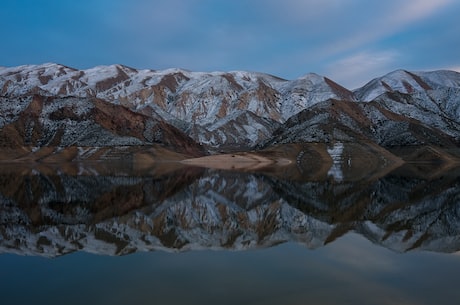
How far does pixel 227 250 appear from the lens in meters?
25.7

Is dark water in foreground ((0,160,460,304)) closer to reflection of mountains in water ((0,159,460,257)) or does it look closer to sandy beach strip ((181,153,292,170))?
reflection of mountains in water ((0,159,460,257))

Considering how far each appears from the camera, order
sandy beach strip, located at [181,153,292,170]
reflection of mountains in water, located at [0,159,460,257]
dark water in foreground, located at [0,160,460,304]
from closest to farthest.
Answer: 1. dark water in foreground, located at [0,160,460,304]
2. reflection of mountains in water, located at [0,159,460,257]
3. sandy beach strip, located at [181,153,292,170]

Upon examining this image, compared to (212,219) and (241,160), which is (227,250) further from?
(241,160)

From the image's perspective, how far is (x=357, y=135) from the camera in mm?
184375

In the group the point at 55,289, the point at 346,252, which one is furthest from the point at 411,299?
the point at 55,289

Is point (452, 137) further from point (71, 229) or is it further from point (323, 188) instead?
point (71, 229)

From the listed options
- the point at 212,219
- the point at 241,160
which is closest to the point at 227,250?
the point at 212,219

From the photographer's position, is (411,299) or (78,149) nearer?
(411,299)

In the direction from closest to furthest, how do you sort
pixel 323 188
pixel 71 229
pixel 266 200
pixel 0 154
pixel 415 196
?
1. pixel 71 229
2. pixel 266 200
3. pixel 415 196
4. pixel 323 188
5. pixel 0 154

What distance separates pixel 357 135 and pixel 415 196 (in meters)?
135

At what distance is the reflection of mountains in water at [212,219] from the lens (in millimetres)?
27688

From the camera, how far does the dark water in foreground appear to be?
1797 centimetres

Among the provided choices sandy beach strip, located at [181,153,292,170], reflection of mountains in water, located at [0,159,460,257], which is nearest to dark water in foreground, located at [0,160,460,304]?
reflection of mountains in water, located at [0,159,460,257]

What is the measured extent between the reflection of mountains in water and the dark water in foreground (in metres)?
0.11
